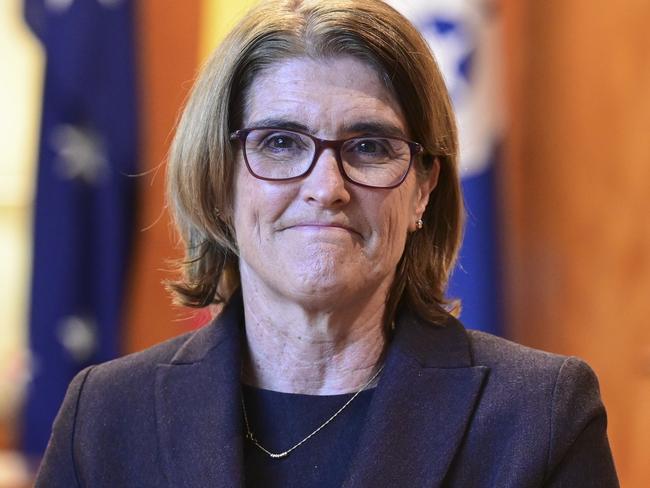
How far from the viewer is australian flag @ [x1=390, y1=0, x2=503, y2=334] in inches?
122

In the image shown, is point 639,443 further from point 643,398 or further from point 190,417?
point 190,417

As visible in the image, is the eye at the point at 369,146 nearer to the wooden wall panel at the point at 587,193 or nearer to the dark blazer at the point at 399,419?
the dark blazer at the point at 399,419

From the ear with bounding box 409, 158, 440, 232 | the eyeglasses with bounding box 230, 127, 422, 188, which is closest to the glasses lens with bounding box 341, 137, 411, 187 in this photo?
the eyeglasses with bounding box 230, 127, 422, 188

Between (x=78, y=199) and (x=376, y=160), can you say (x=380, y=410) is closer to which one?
(x=376, y=160)

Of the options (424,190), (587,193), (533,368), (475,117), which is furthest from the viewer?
(587,193)

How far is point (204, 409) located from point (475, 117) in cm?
167

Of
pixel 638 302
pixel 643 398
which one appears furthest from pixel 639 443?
pixel 638 302

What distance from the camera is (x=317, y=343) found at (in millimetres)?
1715

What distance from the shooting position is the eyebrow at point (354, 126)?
1.60 m

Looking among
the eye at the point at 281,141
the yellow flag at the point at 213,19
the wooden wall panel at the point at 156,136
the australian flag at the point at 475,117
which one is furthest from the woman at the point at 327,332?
the yellow flag at the point at 213,19

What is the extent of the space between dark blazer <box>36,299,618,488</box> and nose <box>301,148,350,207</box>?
30 centimetres

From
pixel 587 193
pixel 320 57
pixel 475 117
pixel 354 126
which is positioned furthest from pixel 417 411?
pixel 587 193

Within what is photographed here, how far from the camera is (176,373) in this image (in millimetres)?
1795

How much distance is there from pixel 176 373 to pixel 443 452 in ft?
1.57
